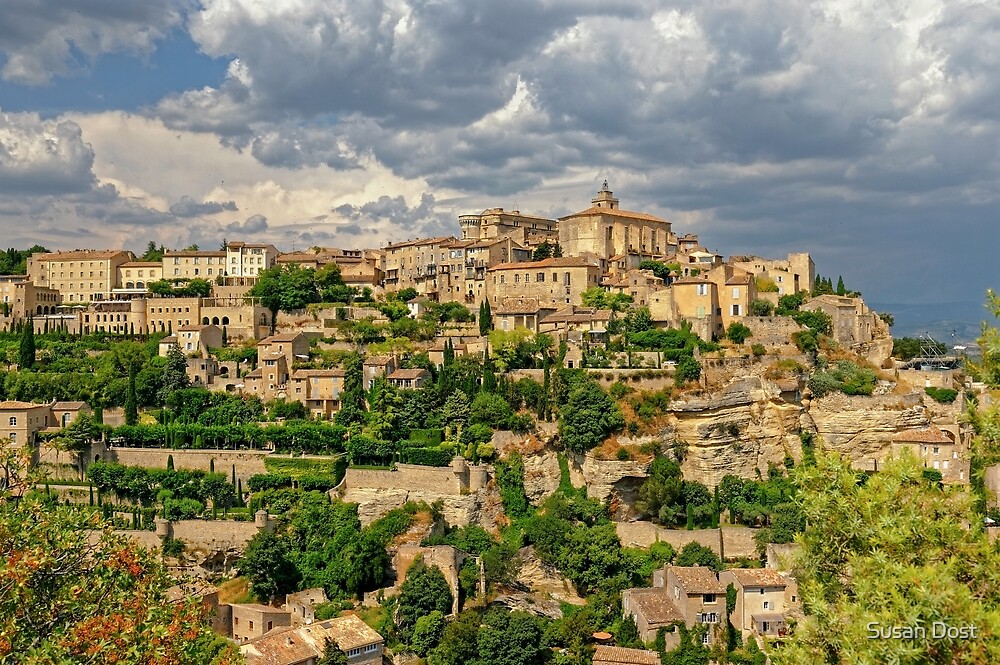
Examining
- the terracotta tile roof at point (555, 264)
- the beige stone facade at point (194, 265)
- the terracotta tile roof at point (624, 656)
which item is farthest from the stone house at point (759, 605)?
the beige stone facade at point (194, 265)

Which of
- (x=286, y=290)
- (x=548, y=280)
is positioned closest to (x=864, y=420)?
(x=548, y=280)

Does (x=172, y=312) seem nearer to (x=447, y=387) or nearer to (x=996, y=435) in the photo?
(x=447, y=387)

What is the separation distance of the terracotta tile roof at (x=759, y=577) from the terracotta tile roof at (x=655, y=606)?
110 inches

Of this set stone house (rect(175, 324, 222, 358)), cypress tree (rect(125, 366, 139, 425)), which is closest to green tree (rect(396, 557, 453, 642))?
cypress tree (rect(125, 366, 139, 425))

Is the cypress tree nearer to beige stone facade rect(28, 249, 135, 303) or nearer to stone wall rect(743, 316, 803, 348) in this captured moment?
beige stone facade rect(28, 249, 135, 303)

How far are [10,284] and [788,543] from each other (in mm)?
58532

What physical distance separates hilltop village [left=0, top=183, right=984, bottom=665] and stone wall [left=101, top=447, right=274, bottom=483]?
5.4 inches

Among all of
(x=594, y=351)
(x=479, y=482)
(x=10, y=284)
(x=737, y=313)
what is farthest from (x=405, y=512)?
(x=10, y=284)

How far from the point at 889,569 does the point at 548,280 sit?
5326 cm

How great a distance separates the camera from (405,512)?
44.2 metres

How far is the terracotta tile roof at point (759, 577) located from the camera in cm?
3866

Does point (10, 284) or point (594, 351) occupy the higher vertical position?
point (10, 284)

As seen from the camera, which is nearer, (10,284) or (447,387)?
(447,387)

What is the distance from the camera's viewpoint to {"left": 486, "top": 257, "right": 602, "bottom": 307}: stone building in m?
65.1
